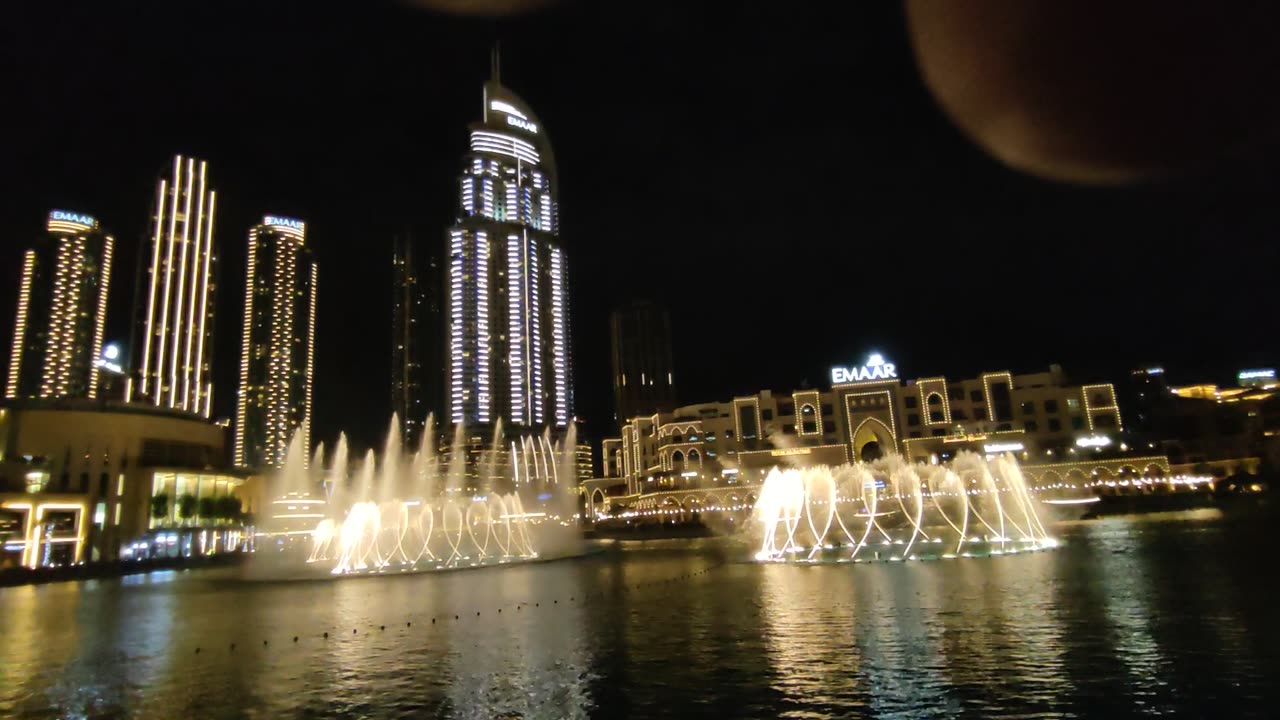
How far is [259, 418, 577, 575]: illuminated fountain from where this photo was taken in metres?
47.8

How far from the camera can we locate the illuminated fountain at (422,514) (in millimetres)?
47781

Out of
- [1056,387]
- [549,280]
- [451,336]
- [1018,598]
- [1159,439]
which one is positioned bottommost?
Result: [1018,598]

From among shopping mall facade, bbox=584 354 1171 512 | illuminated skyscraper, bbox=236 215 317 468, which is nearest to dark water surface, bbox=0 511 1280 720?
shopping mall facade, bbox=584 354 1171 512

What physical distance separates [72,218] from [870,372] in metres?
154

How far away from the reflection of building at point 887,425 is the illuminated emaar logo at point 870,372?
13 cm

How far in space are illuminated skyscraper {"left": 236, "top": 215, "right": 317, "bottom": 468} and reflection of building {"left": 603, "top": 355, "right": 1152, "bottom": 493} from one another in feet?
384

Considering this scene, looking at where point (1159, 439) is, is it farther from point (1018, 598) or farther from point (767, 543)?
point (1018, 598)

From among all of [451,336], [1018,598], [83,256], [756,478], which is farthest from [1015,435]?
[83,256]

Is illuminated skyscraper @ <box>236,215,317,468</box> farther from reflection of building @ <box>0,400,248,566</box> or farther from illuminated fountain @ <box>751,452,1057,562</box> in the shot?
illuminated fountain @ <box>751,452,1057,562</box>

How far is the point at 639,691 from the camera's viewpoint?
1093 centimetres

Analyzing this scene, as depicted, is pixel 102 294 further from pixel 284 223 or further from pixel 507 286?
pixel 507 286

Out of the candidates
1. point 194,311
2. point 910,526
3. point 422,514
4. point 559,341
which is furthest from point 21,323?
point 910,526

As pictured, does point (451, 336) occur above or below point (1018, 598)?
above

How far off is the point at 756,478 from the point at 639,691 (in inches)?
3449
